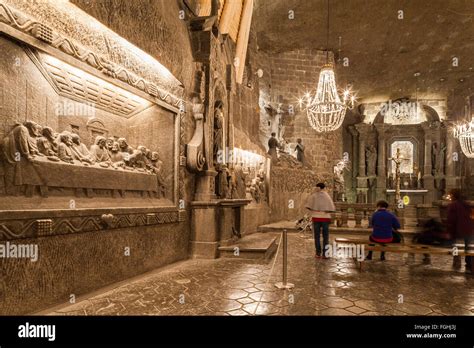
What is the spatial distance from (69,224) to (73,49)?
79.0 inches

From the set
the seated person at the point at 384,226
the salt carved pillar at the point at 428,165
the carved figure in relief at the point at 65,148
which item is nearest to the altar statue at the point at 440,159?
the salt carved pillar at the point at 428,165

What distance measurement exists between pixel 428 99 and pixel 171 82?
69.3 feet

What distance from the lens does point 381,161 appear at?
2131cm

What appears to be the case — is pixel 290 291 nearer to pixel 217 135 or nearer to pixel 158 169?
pixel 158 169

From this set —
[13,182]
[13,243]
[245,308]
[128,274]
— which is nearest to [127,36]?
[13,182]

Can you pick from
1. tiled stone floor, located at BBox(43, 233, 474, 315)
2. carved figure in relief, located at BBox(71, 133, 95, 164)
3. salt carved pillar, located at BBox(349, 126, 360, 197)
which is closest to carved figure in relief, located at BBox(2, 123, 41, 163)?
carved figure in relief, located at BBox(71, 133, 95, 164)

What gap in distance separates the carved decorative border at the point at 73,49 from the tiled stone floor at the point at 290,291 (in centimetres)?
283

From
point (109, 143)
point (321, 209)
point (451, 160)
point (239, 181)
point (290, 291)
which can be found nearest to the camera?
point (290, 291)

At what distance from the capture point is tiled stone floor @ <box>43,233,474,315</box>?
348 centimetres

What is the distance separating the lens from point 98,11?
3.87 metres

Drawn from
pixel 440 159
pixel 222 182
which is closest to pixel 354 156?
pixel 440 159

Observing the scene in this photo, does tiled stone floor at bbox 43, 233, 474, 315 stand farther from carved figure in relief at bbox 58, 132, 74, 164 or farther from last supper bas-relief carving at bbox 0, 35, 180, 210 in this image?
carved figure in relief at bbox 58, 132, 74, 164
